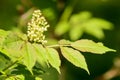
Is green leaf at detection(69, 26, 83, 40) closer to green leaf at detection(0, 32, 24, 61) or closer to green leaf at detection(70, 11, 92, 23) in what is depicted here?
green leaf at detection(70, 11, 92, 23)

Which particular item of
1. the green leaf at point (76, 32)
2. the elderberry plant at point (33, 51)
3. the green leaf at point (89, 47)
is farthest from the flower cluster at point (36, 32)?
the green leaf at point (76, 32)

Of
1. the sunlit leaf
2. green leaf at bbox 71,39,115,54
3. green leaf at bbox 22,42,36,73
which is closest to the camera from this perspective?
green leaf at bbox 22,42,36,73

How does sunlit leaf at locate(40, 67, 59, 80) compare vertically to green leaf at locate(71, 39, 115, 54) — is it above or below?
above

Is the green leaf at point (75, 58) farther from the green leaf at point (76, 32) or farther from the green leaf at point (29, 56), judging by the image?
the green leaf at point (76, 32)

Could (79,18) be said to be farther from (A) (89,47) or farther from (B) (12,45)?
(B) (12,45)

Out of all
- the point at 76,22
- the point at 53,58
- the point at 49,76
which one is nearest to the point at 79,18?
the point at 76,22

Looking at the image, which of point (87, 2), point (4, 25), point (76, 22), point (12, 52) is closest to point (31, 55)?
point (12, 52)

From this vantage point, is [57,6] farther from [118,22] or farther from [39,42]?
[39,42]

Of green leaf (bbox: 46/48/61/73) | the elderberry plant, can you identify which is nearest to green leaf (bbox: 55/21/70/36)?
the elderberry plant

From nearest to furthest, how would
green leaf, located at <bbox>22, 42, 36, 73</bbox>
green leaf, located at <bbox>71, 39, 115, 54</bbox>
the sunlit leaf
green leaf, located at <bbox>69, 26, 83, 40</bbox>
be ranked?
green leaf, located at <bbox>22, 42, 36, 73</bbox>
green leaf, located at <bbox>71, 39, 115, 54</bbox>
the sunlit leaf
green leaf, located at <bbox>69, 26, 83, 40</bbox>
